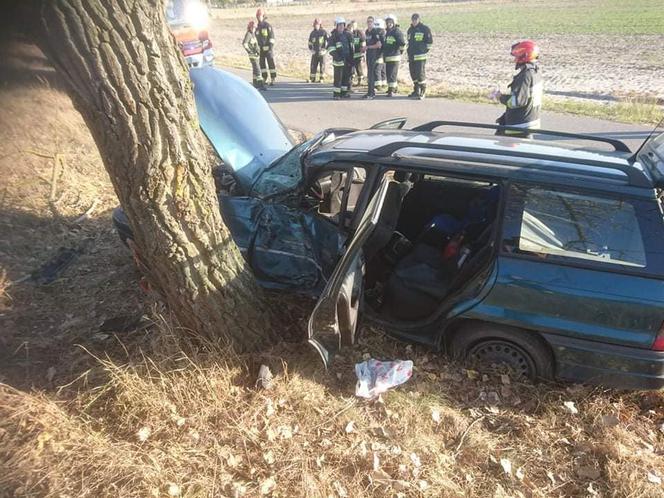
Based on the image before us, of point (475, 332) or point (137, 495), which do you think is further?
point (475, 332)

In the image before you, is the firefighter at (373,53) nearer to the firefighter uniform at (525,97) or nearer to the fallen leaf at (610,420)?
the firefighter uniform at (525,97)

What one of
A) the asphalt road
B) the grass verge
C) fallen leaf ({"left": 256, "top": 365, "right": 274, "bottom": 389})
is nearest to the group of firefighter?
the asphalt road

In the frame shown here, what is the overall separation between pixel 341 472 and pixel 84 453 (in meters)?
1.37

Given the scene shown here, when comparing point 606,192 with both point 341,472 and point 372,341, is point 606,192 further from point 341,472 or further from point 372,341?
point 341,472

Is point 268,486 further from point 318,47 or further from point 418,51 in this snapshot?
point 318,47

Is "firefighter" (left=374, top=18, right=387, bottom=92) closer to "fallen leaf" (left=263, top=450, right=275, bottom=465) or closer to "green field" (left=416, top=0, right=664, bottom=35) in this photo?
"fallen leaf" (left=263, top=450, right=275, bottom=465)

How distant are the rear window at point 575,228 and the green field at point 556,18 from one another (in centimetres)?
2820

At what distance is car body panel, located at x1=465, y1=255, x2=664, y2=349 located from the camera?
2607 millimetres

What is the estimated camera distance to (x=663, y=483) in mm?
2457

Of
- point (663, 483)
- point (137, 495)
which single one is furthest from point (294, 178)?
point (663, 483)

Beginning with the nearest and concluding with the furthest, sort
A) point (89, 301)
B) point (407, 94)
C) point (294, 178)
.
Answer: point (294, 178) < point (89, 301) < point (407, 94)

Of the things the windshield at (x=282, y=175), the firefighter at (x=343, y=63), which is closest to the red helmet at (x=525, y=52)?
the windshield at (x=282, y=175)

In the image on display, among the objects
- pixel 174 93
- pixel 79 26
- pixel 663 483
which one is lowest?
pixel 663 483

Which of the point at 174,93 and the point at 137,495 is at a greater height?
the point at 174,93
